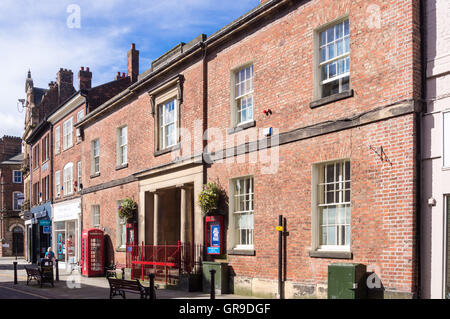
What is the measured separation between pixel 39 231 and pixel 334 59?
3548cm

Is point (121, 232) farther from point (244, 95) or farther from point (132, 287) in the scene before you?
point (132, 287)

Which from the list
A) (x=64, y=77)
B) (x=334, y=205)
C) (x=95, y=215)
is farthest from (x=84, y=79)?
(x=334, y=205)

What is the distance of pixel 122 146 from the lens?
2447cm

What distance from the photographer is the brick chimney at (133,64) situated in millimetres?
31616

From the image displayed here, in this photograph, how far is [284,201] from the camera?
13609 mm

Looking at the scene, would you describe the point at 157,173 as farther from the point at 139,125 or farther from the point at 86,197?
the point at 86,197

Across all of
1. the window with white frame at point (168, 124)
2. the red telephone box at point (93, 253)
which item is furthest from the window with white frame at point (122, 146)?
the window with white frame at point (168, 124)

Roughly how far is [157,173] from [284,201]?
782cm

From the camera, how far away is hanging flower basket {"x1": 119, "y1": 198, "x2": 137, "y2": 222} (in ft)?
72.8

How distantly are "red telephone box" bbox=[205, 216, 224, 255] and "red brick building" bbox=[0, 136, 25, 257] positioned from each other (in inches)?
1911

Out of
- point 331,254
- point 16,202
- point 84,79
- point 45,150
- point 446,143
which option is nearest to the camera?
point 446,143

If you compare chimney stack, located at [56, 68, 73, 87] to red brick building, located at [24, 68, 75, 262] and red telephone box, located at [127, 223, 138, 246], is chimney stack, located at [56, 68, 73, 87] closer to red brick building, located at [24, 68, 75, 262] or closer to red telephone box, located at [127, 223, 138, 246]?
red brick building, located at [24, 68, 75, 262]

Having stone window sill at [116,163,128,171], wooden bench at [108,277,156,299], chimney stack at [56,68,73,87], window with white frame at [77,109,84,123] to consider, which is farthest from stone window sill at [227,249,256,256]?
chimney stack at [56,68,73,87]
